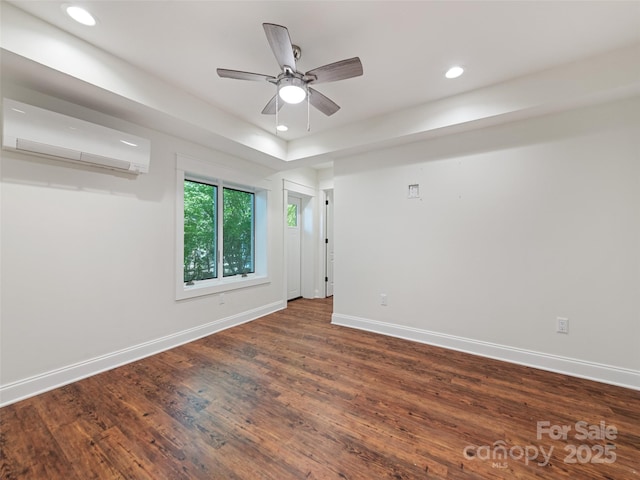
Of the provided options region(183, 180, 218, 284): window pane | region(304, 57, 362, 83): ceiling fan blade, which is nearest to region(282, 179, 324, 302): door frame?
region(183, 180, 218, 284): window pane

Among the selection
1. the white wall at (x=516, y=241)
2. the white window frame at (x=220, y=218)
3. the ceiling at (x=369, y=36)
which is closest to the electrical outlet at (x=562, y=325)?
the white wall at (x=516, y=241)

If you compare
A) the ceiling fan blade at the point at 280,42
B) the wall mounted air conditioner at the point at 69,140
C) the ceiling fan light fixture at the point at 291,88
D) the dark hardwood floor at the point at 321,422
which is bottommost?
the dark hardwood floor at the point at 321,422

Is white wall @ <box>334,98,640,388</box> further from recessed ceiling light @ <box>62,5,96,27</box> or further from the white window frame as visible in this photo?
recessed ceiling light @ <box>62,5,96,27</box>

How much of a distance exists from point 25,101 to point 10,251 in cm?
121

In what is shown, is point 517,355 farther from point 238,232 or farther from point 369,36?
point 238,232

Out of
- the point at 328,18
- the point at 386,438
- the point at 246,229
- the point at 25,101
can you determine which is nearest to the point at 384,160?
the point at 328,18

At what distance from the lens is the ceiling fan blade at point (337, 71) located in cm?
169

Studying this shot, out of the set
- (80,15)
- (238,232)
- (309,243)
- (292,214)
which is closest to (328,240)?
(309,243)

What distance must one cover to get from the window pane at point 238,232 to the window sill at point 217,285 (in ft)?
0.65

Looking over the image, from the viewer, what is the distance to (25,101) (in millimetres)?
2037

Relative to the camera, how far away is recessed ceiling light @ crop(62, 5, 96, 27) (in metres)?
1.63

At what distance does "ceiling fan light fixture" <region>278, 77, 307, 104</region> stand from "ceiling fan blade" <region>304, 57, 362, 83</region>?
0.09 metres

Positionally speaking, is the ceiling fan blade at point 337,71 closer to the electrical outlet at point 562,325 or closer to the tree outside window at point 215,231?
the tree outside window at point 215,231

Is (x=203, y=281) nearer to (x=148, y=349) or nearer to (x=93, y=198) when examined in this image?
(x=148, y=349)
